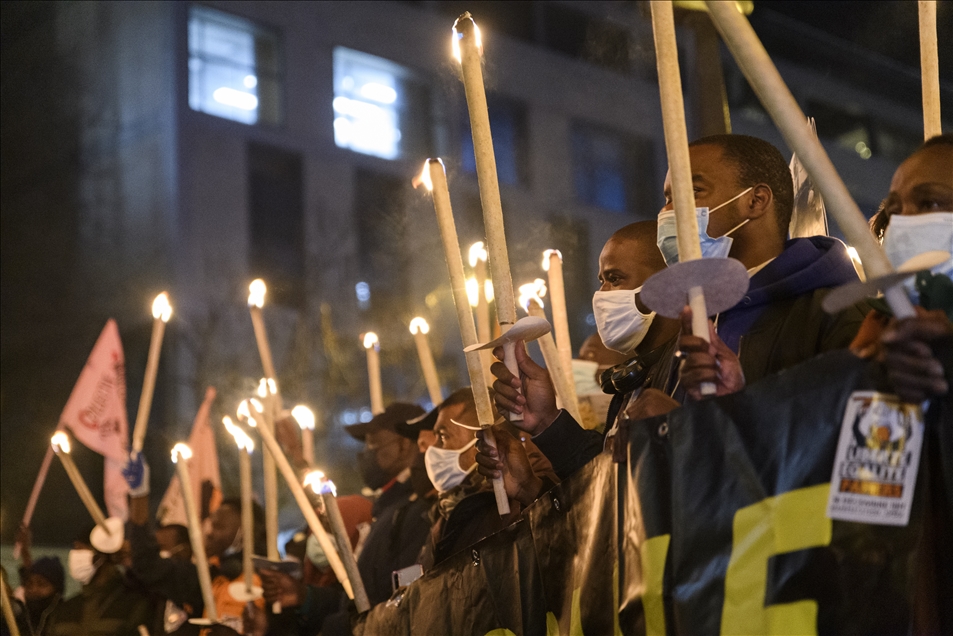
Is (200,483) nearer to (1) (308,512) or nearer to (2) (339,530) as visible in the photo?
(1) (308,512)

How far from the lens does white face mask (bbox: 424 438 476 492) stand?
324 centimetres

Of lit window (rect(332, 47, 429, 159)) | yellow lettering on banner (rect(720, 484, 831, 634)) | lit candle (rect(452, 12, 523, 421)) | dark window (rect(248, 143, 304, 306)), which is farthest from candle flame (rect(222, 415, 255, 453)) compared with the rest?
lit window (rect(332, 47, 429, 159))

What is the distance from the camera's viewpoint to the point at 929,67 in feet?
6.95

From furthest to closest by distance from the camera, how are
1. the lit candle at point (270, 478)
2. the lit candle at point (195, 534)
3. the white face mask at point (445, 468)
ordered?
the lit candle at point (195, 534)
the lit candle at point (270, 478)
the white face mask at point (445, 468)

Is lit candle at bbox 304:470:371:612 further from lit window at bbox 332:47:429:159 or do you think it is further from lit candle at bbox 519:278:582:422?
lit window at bbox 332:47:429:159

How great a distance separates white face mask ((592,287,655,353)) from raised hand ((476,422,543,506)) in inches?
12.6

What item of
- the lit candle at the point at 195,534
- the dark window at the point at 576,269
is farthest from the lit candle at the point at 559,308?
the dark window at the point at 576,269

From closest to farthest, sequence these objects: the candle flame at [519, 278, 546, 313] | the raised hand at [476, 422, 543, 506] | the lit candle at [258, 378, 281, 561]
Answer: the raised hand at [476, 422, 543, 506]
the candle flame at [519, 278, 546, 313]
the lit candle at [258, 378, 281, 561]

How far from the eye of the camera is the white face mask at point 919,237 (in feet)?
5.33

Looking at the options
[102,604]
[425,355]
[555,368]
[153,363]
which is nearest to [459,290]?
[555,368]

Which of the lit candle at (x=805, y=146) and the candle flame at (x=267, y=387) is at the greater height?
the candle flame at (x=267, y=387)

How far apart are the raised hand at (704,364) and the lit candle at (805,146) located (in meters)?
0.25

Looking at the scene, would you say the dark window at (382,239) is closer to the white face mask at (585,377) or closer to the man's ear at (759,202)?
the white face mask at (585,377)

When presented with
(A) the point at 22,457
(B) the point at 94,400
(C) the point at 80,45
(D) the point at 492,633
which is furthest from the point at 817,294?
(C) the point at 80,45
